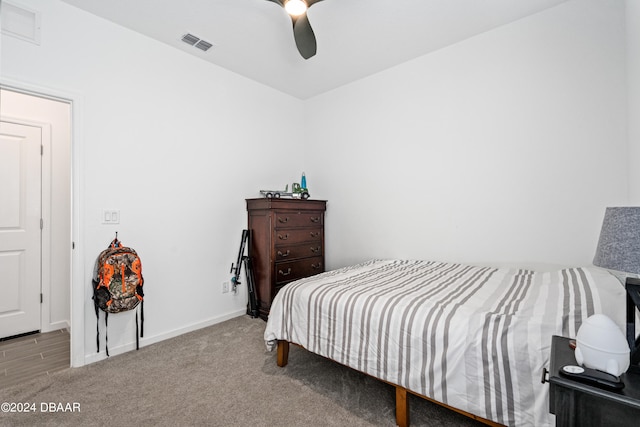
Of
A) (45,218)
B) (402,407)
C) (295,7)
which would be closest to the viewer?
(402,407)

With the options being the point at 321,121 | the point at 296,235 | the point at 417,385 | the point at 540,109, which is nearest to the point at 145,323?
the point at 296,235

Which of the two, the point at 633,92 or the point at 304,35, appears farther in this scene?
the point at 304,35

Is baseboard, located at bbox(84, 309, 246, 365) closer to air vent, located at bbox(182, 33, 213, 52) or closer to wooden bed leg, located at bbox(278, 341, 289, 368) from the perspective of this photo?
wooden bed leg, located at bbox(278, 341, 289, 368)

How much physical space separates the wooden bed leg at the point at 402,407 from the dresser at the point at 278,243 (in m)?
1.81

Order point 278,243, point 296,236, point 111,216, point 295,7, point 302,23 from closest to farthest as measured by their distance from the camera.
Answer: point 295,7, point 302,23, point 111,216, point 278,243, point 296,236

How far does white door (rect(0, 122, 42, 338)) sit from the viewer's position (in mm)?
2844

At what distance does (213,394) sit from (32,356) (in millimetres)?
1822

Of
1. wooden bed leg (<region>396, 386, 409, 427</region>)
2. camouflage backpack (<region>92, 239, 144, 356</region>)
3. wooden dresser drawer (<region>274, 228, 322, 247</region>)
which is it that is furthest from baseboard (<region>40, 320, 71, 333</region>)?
wooden bed leg (<region>396, 386, 409, 427</region>)

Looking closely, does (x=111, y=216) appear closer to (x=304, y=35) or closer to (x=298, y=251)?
(x=298, y=251)

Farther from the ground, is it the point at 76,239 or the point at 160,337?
the point at 76,239

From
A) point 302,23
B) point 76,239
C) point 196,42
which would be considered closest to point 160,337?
point 76,239

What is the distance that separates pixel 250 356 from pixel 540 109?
309 cm

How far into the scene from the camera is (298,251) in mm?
3422

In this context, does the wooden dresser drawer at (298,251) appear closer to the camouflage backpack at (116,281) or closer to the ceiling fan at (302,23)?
the camouflage backpack at (116,281)
